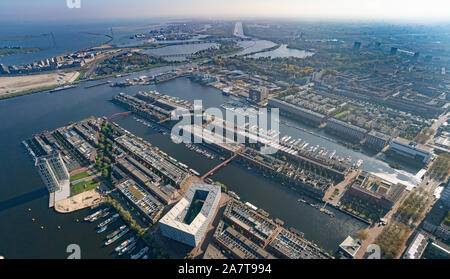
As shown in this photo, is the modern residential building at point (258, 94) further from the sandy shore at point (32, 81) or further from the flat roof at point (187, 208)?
the sandy shore at point (32, 81)

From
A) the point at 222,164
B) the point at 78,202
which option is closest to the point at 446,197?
the point at 222,164

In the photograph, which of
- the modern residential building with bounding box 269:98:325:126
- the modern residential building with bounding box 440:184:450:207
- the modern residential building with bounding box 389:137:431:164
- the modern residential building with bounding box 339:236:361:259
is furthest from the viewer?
the modern residential building with bounding box 269:98:325:126

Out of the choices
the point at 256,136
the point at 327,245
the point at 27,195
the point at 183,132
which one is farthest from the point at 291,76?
the point at 27,195

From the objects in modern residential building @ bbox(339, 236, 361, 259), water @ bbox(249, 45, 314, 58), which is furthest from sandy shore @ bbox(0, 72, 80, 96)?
modern residential building @ bbox(339, 236, 361, 259)

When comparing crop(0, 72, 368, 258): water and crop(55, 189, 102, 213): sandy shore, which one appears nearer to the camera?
crop(0, 72, 368, 258): water

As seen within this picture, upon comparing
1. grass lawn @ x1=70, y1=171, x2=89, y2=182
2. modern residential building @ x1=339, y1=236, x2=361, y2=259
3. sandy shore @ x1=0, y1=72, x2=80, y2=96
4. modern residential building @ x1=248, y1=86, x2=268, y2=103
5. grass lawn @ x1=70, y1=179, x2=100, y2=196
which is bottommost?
modern residential building @ x1=339, y1=236, x2=361, y2=259

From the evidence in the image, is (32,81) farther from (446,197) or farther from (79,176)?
(446,197)

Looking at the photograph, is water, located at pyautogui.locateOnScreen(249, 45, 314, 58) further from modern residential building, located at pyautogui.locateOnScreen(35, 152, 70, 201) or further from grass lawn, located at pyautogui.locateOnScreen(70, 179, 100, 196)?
modern residential building, located at pyautogui.locateOnScreen(35, 152, 70, 201)
